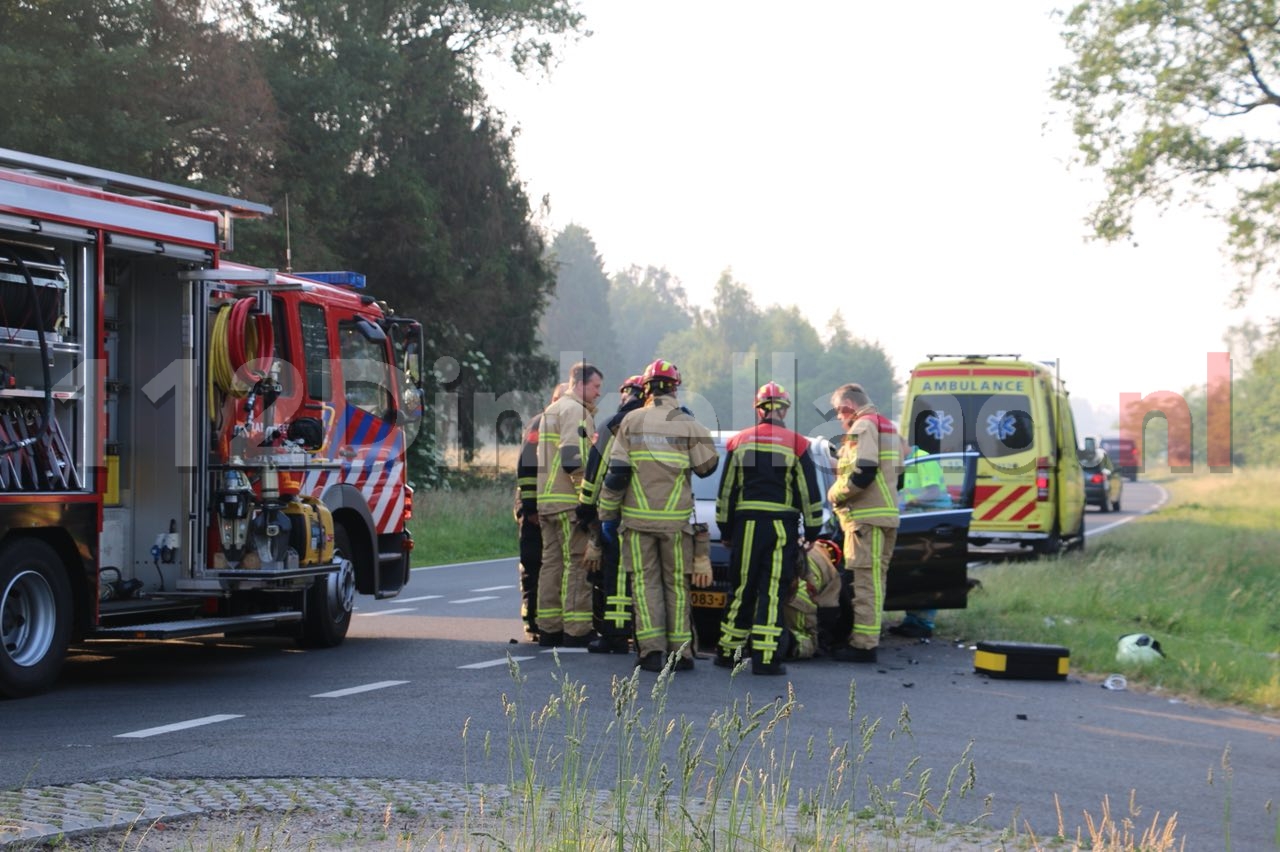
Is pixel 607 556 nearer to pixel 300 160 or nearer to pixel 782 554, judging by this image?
pixel 782 554

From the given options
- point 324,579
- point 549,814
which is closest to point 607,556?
point 324,579

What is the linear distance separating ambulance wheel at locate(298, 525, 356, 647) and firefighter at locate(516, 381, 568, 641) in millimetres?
1334

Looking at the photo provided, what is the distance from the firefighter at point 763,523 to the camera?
33.8ft

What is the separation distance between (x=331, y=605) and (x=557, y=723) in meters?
3.67

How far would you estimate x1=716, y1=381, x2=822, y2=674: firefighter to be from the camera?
33.8 ft

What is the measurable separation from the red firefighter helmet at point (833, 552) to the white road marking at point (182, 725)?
4.89 meters

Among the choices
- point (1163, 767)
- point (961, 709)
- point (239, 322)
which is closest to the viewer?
point (1163, 767)

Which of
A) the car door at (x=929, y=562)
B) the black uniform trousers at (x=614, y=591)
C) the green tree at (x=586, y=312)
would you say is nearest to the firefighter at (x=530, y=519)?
the black uniform trousers at (x=614, y=591)

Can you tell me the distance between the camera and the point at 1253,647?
13289 millimetres

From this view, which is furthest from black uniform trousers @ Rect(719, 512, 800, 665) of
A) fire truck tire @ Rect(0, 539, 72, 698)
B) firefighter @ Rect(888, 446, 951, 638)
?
fire truck tire @ Rect(0, 539, 72, 698)

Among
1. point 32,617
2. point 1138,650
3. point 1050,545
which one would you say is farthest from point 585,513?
point 1050,545

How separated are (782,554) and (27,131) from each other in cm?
1570

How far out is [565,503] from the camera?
1127 cm

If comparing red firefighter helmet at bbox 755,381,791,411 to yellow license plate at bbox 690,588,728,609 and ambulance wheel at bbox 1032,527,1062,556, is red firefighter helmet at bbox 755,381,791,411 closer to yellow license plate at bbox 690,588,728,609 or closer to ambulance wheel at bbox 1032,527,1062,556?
yellow license plate at bbox 690,588,728,609
